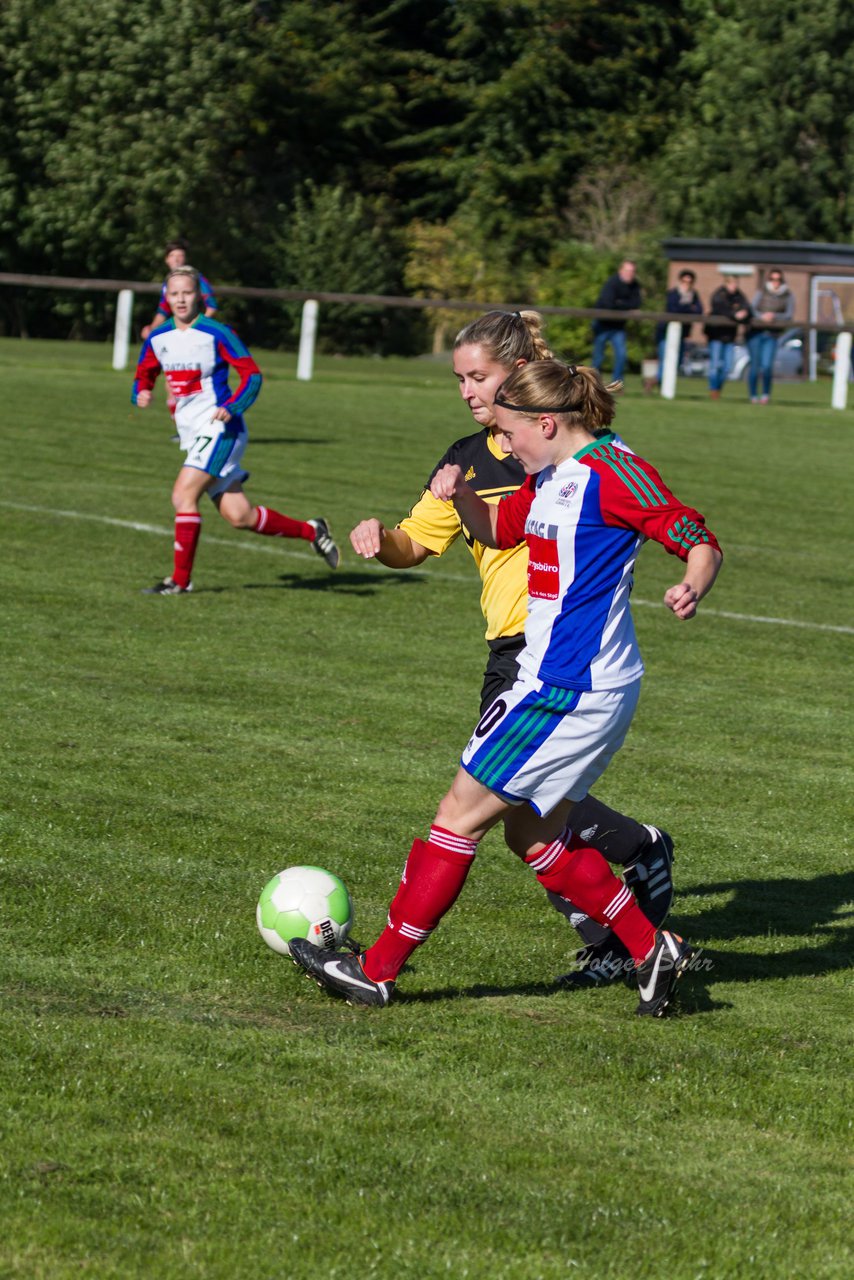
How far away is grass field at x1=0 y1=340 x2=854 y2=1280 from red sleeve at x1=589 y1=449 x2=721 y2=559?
1.29 meters

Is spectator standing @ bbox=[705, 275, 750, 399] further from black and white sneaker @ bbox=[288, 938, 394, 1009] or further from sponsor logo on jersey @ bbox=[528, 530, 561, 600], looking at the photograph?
black and white sneaker @ bbox=[288, 938, 394, 1009]

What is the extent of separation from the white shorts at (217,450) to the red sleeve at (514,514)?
6.90 meters

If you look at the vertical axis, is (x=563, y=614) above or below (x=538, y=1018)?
above

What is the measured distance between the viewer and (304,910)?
5109 mm

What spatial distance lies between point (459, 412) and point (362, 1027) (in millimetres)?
21150

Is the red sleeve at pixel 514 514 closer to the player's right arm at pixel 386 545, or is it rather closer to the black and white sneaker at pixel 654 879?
the player's right arm at pixel 386 545

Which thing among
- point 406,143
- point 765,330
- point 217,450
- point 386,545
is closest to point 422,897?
point 386,545

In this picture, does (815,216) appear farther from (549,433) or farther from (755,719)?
(549,433)

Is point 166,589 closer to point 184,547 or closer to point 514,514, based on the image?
point 184,547

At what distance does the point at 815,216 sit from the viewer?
4666cm

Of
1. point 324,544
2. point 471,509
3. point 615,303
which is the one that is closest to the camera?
point 471,509

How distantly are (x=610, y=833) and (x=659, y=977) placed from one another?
60 centimetres

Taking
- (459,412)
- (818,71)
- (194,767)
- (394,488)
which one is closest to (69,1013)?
(194,767)

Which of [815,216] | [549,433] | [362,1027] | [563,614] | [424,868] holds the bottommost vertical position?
[362,1027]
